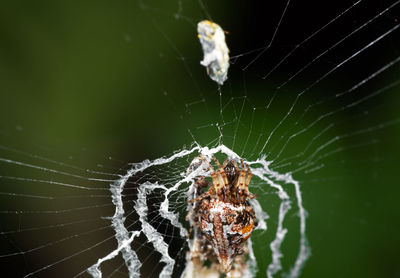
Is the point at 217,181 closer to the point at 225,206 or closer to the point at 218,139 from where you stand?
the point at 225,206

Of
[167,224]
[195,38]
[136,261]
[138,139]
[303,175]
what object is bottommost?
[136,261]

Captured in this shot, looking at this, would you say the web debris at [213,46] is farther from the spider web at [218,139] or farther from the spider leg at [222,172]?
the spider leg at [222,172]

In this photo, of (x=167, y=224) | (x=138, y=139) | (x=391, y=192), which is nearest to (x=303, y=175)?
(x=391, y=192)

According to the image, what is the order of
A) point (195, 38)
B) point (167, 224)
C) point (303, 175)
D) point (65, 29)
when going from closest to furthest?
point (65, 29) → point (195, 38) → point (167, 224) → point (303, 175)

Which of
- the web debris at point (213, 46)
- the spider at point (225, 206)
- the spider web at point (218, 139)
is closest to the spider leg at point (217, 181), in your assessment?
the spider at point (225, 206)

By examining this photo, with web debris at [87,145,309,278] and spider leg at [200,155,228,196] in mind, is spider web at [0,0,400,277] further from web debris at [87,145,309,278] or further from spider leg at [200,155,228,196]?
spider leg at [200,155,228,196]

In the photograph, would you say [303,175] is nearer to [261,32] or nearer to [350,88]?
[350,88]

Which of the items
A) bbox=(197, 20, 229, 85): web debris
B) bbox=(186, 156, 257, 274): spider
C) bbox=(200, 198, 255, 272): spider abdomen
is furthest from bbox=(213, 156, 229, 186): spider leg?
bbox=(197, 20, 229, 85): web debris

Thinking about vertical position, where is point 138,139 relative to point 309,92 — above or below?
below

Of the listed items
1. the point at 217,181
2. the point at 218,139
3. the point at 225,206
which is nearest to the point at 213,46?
the point at 218,139
